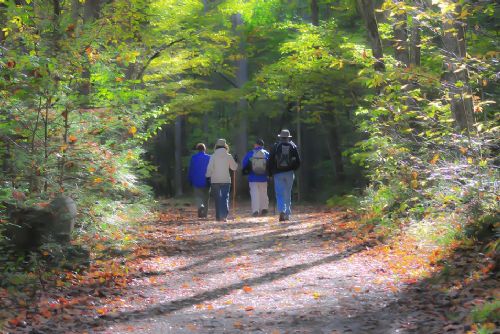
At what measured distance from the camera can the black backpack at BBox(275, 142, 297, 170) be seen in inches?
660

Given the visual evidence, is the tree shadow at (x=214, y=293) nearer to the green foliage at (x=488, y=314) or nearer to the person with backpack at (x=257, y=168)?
the green foliage at (x=488, y=314)

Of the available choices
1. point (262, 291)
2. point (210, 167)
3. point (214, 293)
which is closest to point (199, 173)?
point (210, 167)

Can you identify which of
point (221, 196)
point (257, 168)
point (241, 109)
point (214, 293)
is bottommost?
point (214, 293)

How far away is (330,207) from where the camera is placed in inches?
942

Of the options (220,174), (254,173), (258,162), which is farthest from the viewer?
(254,173)

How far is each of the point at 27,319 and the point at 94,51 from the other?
5447 mm

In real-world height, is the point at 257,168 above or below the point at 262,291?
above

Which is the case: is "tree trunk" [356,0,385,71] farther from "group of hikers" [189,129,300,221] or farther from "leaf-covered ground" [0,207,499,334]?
"leaf-covered ground" [0,207,499,334]

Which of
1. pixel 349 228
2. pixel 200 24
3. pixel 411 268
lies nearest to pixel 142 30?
pixel 200 24

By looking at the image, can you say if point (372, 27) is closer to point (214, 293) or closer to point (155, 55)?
point (155, 55)

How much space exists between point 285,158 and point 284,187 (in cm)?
83

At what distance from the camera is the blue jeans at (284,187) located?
55.8 ft

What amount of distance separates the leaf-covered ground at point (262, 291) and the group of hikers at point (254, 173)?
4.13m

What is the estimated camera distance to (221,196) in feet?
58.9
